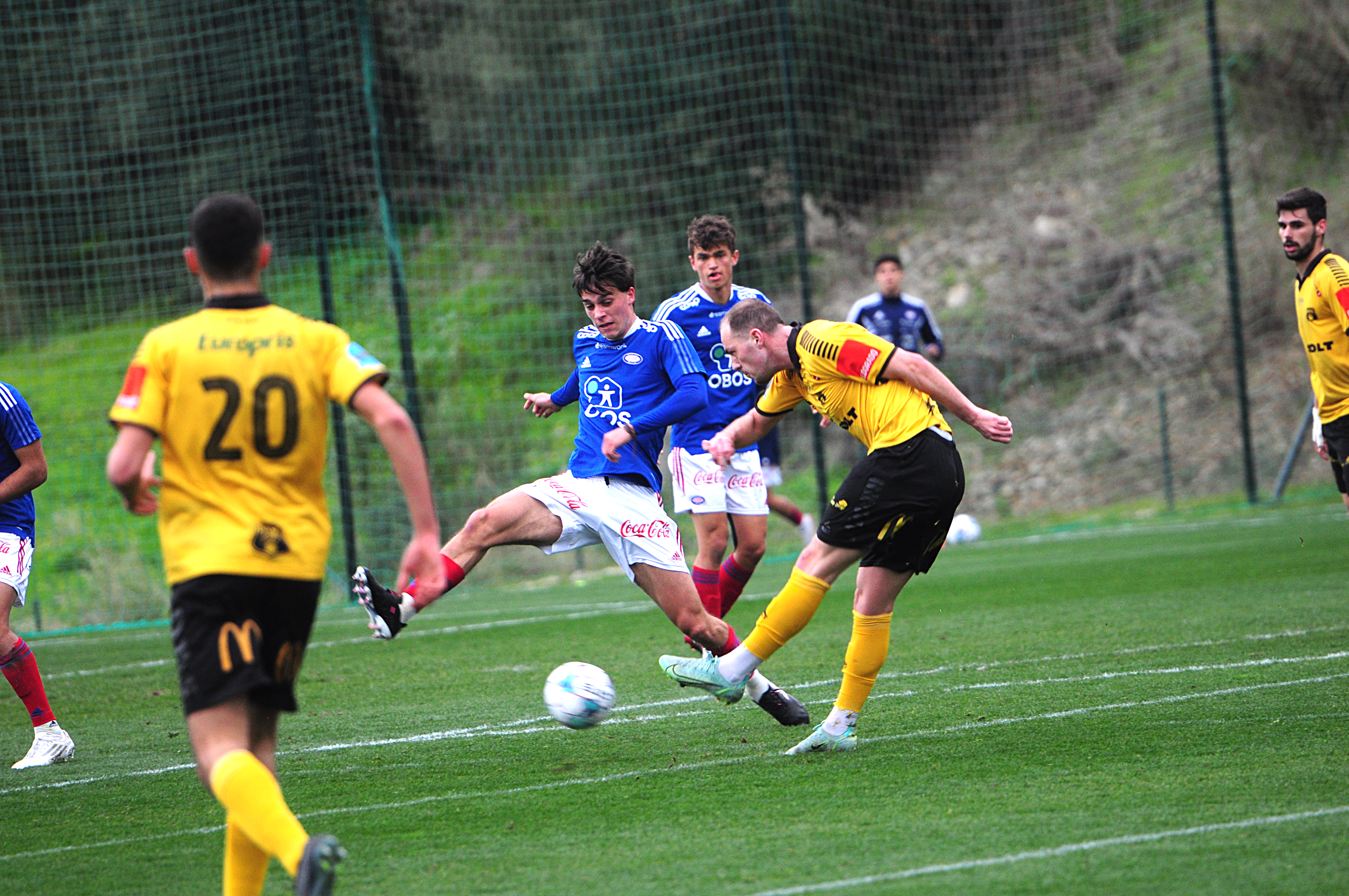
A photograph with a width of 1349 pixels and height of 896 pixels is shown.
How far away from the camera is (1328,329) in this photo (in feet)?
22.9

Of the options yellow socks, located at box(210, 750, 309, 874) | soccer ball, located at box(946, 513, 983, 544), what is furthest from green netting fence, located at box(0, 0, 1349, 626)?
yellow socks, located at box(210, 750, 309, 874)

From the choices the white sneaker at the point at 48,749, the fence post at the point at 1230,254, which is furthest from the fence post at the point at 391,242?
the fence post at the point at 1230,254

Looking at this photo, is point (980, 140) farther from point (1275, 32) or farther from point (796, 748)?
point (796, 748)

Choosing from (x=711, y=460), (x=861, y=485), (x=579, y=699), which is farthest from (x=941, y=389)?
(x=711, y=460)

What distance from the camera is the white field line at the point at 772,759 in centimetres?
371

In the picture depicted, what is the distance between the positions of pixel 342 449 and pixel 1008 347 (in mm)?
11191

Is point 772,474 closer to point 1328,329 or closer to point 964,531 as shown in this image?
point 964,531

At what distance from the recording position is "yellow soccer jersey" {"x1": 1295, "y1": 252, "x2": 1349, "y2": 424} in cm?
688

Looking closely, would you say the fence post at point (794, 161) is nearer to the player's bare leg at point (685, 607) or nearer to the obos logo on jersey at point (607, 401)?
the obos logo on jersey at point (607, 401)

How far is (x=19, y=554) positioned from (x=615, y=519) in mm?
2949

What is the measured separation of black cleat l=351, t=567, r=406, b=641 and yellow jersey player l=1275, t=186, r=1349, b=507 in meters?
4.89

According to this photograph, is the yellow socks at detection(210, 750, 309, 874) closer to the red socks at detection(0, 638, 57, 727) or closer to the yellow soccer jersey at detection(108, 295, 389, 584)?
the yellow soccer jersey at detection(108, 295, 389, 584)

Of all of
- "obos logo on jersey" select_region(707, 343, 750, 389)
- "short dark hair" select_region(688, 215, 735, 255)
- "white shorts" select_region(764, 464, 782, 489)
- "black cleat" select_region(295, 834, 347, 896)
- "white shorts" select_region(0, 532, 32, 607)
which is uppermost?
"short dark hair" select_region(688, 215, 735, 255)

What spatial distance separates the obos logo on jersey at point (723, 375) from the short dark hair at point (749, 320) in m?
2.77
